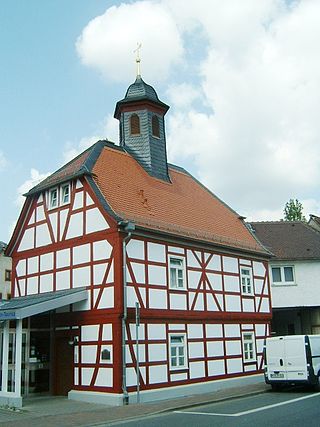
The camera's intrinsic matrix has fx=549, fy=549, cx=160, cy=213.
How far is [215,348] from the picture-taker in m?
21.8

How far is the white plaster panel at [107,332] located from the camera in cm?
1805

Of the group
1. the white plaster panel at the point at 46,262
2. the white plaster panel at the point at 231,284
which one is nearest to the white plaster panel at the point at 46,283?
the white plaster panel at the point at 46,262

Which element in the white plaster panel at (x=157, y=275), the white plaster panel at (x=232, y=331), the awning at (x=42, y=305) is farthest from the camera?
the white plaster panel at (x=232, y=331)

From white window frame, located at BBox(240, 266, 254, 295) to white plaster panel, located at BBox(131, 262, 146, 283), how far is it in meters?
6.56

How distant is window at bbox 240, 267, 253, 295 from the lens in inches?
964

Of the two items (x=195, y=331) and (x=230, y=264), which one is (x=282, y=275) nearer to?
(x=230, y=264)

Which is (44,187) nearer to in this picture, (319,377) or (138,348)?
(138,348)

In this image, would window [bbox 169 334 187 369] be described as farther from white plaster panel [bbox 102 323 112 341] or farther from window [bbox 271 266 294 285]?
window [bbox 271 266 294 285]

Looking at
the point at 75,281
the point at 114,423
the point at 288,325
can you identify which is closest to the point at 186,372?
the point at 75,281

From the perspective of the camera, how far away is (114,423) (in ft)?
45.4

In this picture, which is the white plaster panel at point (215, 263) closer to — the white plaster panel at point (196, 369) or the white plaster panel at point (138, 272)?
the white plaster panel at point (196, 369)

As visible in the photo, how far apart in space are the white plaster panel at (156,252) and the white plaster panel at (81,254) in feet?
7.26

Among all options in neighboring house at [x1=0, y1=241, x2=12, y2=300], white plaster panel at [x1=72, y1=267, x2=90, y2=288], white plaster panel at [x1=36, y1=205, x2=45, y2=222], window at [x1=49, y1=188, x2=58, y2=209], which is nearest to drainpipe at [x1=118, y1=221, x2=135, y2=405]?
white plaster panel at [x1=72, y1=267, x2=90, y2=288]

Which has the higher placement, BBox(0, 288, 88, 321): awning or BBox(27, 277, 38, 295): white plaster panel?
BBox(27, 277, 38, 295): white plaster panel
